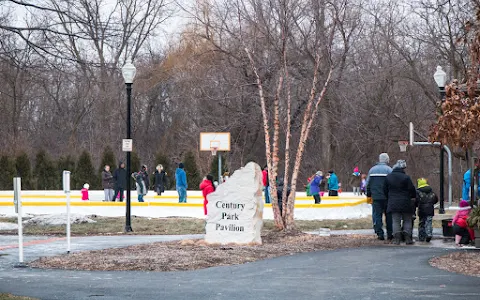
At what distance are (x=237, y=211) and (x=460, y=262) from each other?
491 cm

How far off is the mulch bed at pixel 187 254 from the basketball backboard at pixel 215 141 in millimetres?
27119

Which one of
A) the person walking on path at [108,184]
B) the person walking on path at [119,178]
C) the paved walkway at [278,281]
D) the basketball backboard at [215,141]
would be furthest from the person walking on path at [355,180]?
the paved walkway at [278,281]

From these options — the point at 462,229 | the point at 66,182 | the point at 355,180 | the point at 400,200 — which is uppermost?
the point at 355,180

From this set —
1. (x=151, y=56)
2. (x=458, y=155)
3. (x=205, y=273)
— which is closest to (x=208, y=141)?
(x=458, y=155)

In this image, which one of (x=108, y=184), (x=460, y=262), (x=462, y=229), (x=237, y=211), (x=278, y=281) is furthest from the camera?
(x=108, y=184)

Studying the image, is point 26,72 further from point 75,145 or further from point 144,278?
point 75,145

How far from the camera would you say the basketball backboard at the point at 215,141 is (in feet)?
155

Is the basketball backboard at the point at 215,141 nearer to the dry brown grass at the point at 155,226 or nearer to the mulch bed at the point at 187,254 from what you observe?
the dry brown grass at the point at 155,226

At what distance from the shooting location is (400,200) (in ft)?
62.4

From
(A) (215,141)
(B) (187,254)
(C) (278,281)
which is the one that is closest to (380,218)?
(B) (187,254)

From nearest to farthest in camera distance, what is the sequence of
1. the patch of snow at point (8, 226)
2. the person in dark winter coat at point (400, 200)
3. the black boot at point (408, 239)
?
the person in dark winter coat at point (400, 200)
the black boot at point (408, 239)
the patch of snow at point (8, 226)

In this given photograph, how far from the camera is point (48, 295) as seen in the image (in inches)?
465

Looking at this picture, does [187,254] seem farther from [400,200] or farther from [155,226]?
[155,226]

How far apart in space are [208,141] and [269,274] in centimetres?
3472
